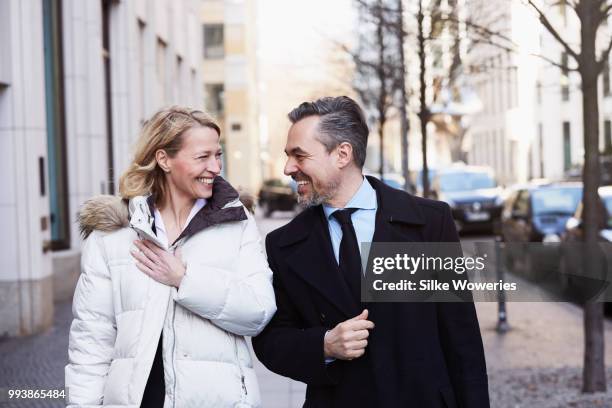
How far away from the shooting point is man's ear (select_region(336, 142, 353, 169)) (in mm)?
3688

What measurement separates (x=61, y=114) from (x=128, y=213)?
11.5m

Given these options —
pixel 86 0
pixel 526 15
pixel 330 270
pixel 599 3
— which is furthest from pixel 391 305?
pixel 86 0

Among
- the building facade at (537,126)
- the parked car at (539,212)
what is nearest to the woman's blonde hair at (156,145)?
the parked car at (539,212)

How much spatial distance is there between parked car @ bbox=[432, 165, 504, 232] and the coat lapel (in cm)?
2141

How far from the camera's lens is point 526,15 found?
28.2 ft

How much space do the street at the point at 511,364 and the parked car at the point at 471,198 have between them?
13000 millimetres

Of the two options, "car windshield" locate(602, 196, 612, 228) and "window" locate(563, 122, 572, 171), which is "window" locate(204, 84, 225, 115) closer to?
"window" locate(563, 122, 572, 171)

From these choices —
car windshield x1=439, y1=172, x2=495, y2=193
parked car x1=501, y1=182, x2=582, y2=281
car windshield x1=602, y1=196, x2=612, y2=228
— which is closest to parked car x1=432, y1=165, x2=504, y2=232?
car windshield x1=439, y1=172, x2=495, y2=193

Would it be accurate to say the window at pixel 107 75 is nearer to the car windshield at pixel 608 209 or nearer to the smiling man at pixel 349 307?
the car windshield at pixel 608 209

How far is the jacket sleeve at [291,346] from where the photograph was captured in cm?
353

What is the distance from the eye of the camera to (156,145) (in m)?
3.78

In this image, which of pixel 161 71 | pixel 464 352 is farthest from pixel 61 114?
pixel 464 352

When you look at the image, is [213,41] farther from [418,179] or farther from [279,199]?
[418,179]

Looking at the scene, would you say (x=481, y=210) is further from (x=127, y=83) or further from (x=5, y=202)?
(x=5, y=202)
